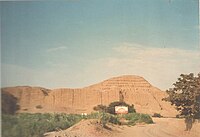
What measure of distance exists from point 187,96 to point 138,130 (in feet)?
1.67

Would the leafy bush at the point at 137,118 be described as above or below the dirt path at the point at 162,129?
above

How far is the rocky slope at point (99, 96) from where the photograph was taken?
3166 mm

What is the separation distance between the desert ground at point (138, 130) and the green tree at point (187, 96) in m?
0.07

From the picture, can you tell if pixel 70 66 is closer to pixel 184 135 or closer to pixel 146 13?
pixel 146 13

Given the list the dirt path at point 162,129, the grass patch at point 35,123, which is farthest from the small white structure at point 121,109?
the grass patch at point 35,123

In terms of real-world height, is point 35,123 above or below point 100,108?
below

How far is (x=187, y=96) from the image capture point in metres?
3.10

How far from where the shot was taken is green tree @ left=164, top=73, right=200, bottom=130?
310 centimetres

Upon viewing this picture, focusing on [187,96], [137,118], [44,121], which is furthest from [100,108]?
[187,96]

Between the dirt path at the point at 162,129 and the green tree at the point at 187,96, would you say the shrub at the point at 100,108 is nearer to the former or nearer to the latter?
the dirt path at the point at 162,129

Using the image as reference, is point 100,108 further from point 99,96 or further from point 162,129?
point 162,129

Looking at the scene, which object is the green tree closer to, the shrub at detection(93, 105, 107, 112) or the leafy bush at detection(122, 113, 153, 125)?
the leafy bush at detection(122, 113, 153, 125)

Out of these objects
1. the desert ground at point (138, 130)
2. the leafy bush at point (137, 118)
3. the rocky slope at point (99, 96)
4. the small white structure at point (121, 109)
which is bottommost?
the desert ground at point (138, 130)

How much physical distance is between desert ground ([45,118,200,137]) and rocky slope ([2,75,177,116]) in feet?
0.31
